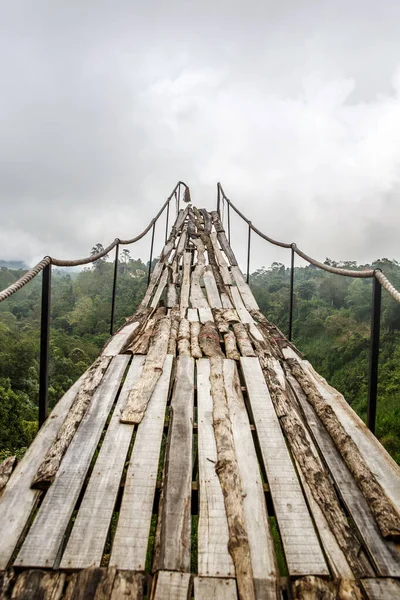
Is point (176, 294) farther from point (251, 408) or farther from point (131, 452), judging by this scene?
point (131, 452)

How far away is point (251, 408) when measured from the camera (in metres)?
2.31

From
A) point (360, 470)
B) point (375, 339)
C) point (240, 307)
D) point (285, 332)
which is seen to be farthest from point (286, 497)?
point (285, 332)

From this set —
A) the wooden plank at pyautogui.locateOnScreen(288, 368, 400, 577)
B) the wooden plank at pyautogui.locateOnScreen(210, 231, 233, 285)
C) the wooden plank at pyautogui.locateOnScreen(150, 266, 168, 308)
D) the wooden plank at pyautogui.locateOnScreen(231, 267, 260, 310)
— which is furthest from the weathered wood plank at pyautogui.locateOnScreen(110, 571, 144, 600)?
the wooden plank at pyautogui.locateOnScreen(210, 231, 233, 285)

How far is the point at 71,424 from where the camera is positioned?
205 centimetres

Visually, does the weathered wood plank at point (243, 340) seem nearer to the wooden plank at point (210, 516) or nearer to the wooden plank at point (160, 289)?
the wooden plank at point (210, 516)

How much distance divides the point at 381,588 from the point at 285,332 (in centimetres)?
1666

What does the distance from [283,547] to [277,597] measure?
0.20 metres

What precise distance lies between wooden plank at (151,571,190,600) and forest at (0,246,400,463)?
945 centimetres

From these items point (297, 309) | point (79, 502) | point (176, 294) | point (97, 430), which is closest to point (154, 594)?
point (79, 502)

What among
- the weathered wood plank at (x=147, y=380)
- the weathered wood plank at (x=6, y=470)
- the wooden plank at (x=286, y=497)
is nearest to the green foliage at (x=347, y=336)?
the weathered wood plank at (x=147, y=380)

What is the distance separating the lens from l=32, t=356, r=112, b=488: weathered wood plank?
1659 millimetres

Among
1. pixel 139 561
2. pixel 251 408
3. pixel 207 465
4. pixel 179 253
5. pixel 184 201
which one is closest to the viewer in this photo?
pixel 139 561

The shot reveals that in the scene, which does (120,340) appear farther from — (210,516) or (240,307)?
(210,516)

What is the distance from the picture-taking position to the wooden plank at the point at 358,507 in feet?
4.35
